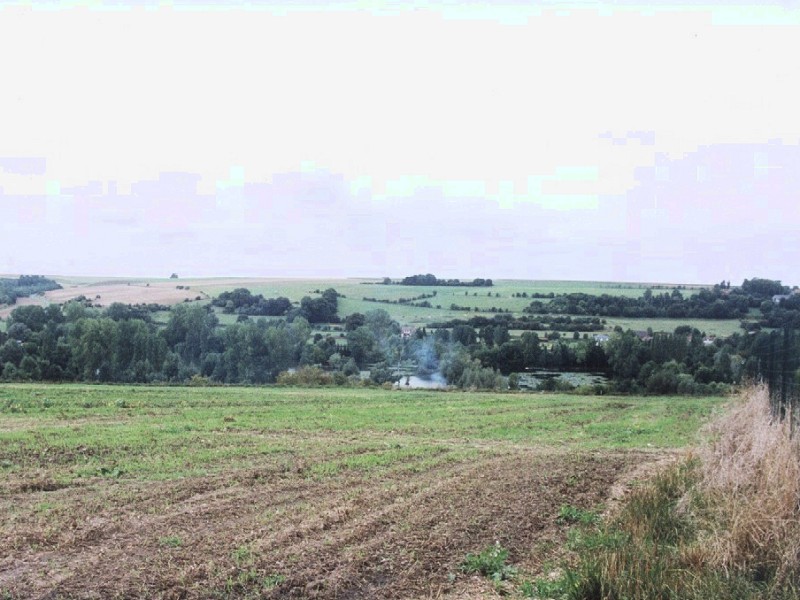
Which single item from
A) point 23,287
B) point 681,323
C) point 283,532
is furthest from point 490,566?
point 23,287

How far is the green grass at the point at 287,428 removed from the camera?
12.1 metres

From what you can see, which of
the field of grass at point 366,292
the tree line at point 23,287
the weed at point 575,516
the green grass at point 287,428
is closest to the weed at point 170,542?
the green grass at point 287,428

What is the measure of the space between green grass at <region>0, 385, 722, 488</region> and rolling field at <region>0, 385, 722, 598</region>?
8cm

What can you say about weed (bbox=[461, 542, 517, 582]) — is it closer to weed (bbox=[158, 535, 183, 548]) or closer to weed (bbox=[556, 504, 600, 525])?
weed (bbox=[556, 504, 600, 525])

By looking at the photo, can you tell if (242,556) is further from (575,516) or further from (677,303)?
(677,303)

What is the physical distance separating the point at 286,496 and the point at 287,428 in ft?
25.0

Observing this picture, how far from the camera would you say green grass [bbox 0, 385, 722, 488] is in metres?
12.1

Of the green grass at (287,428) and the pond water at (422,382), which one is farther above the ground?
the green grass at (287,428)

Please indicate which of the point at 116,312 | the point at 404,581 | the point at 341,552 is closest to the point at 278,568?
the point at 341,552

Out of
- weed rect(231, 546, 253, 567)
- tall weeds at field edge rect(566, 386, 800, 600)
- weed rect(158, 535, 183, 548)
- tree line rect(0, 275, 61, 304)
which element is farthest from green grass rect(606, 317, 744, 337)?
tree line rect(0, 275, 61, 304)

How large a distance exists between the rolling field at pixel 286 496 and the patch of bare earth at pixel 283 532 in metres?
0.03

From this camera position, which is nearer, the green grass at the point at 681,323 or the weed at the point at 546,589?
the weed at the point at 546,589

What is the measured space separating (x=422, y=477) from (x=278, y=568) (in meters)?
4.64

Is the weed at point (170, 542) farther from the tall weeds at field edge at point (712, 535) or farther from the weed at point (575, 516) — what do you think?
the weed at point (575, 516)
